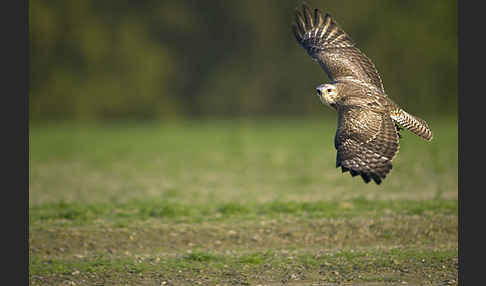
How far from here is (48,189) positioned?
14188 mm

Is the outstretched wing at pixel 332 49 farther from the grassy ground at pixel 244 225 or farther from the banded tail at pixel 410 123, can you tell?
the grassy ground at pixel 244 225

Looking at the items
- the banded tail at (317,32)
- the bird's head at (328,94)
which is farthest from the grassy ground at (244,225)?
the banded tail at (317,32)

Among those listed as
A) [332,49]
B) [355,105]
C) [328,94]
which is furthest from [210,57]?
[355,105]

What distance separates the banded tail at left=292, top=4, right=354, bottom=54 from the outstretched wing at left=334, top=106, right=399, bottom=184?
216 cm

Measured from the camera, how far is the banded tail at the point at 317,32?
10422mm

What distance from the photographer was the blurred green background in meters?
38.8

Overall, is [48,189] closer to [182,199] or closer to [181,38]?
[182,199]

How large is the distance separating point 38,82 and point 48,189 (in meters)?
26.3

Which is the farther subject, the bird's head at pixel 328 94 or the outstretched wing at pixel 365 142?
the bird's head at pixel 328 94

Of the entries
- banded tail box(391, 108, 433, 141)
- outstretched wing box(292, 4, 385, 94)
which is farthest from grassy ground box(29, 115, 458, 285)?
outstretched wing box(292, 4, 385, 94)

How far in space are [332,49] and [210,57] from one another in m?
32.9

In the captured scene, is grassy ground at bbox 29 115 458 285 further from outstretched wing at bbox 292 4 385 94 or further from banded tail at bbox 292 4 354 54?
banded tail at bbox 292 4 354 54

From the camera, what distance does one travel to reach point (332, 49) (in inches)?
406

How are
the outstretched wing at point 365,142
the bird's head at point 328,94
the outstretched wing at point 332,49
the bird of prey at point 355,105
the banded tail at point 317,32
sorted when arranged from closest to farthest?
the outstretched wing at point 365,142 → the bird of prey at point 355,105 → the bird's head at point 328,94 → the outstretched wing at point 332,49 → the banded tail at point 317,32
